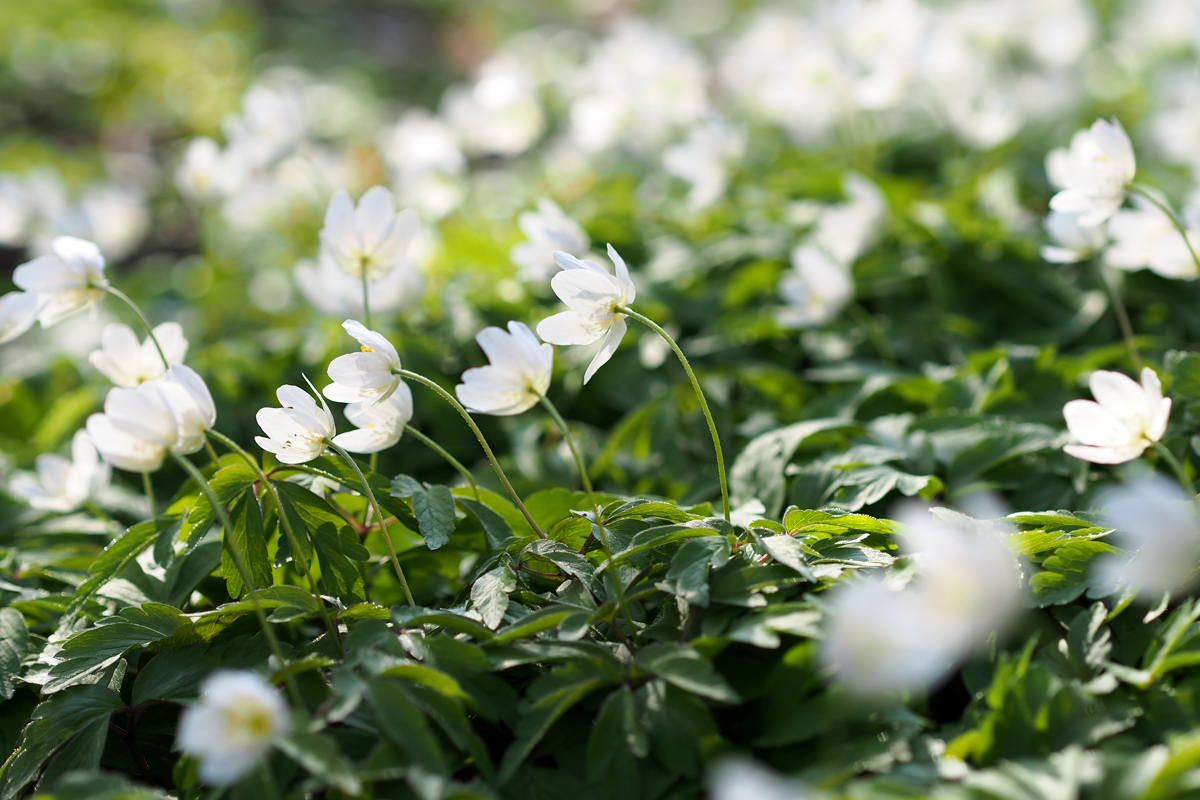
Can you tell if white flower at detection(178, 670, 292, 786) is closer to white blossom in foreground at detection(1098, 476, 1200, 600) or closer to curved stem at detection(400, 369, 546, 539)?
curved stem at detection(400, 369, 546, 539)

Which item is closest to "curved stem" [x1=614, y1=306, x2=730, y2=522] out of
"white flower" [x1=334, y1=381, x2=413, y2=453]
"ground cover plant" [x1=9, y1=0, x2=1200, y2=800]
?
"ground cover plant" [x1=9, y1=0, x2=1200, y2=800]

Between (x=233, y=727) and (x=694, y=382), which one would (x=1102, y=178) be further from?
(x=233, y=727)

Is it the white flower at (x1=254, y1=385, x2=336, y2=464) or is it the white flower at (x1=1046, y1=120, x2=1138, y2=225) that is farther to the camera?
the white flower at (x1=1046, y1=120, x2=1138, y2=225)

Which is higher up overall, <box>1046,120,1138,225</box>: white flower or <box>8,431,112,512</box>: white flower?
<box>1046,120,1138,225</box>: white flower

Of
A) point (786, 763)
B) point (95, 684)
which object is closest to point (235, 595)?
point (95, 684)

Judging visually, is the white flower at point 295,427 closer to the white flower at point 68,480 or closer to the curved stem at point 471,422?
the curved stem at point 471,422

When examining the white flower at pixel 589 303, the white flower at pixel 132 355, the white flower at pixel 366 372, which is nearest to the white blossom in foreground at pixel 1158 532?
the white flower at pixel 589 303

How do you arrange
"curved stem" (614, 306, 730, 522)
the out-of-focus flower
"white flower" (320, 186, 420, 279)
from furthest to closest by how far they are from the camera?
the out-of-focus flower → "white flower" (320, 186, 420, 279) → "curved stem" (614, 306, 730, 522)
